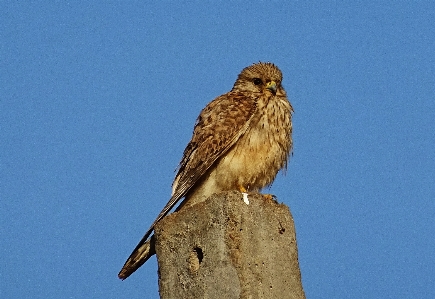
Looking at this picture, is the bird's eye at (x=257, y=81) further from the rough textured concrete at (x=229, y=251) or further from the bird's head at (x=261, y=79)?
the rough textured concrete at (x=229, y=251)

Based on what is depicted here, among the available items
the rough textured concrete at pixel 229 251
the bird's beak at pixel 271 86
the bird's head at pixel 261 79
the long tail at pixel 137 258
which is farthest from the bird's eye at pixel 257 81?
the long tail at pixel 137 258

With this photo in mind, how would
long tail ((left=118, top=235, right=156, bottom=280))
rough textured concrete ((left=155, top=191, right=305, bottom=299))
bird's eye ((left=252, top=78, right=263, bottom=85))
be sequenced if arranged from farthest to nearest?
bird's eye ((left=252, top=78, right=263, bottom=85)), long tail ((left=118, top=235, right=156, bottom=280)), rough textured concrete ((left=155, top=191, right=305, bottom=299))

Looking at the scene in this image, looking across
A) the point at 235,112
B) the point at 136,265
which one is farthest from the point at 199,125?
the point at 136,265

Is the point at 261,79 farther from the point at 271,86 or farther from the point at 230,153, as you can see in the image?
the point at 230,153

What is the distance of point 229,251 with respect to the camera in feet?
17.6

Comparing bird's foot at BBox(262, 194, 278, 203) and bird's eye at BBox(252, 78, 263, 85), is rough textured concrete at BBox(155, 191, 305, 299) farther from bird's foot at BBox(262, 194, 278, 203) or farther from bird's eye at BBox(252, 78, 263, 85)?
bird's eye at BBox(252, 78, 263, 85)

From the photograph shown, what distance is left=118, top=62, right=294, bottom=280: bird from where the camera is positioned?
253 inches

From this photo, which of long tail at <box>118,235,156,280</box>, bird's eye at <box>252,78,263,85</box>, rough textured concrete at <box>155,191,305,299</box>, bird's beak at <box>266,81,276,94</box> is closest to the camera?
rough textured concrete at <box>155,191,305,299</box>

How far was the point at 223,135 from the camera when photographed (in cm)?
645

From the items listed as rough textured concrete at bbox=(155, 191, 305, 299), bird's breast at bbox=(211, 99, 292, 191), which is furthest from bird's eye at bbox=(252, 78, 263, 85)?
rough textured concrete at bbox=(155, 191, 305, 299)

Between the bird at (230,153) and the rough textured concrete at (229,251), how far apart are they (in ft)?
1.60

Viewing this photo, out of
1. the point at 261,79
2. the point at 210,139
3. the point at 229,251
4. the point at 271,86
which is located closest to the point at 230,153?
the point at 210,139

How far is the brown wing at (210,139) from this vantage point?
6427mm

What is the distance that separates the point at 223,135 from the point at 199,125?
0.36m
